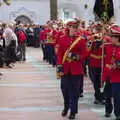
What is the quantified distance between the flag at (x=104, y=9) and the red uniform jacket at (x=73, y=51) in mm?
2944

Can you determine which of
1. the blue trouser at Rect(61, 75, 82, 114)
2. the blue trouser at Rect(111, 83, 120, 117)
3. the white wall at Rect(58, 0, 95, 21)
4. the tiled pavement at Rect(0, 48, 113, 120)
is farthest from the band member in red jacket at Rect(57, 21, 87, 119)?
the white wall at Rect(58, 0, 95, 21)

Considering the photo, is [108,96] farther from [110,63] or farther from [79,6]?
[79,6]

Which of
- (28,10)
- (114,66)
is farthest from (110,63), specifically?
(28,10)

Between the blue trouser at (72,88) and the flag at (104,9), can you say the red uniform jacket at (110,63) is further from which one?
the flag at (104,9)

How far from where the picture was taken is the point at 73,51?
448 inches

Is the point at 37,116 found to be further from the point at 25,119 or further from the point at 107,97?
the point at 107,97

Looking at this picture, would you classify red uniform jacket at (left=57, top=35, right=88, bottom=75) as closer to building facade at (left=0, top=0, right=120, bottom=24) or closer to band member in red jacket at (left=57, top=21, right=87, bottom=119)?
band member in red jacket at (left=57, top=21, right=87, bottom=119)

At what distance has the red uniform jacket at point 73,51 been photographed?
11375mm

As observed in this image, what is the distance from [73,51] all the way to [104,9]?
486 cm

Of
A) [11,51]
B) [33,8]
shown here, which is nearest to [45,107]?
[11,51]

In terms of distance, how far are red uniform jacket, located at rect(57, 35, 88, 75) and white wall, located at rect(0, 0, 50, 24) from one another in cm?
4356

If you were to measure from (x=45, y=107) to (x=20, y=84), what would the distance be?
4515 millimetres

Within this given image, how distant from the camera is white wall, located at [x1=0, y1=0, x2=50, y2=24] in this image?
54.8 meters

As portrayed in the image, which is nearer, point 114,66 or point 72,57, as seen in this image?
point 114,66
